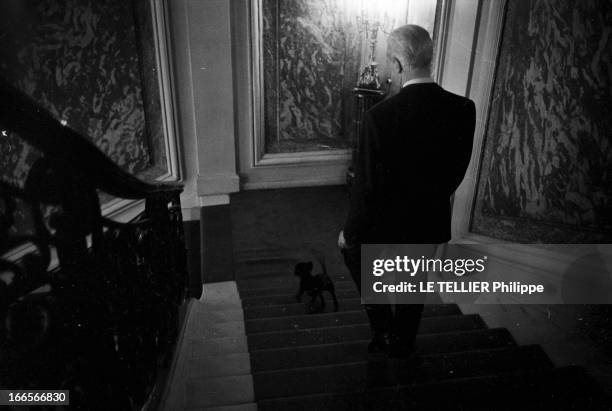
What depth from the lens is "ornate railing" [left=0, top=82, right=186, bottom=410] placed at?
3.18 feet

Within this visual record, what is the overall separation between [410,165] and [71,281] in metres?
1.24

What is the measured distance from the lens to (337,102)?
5.37 m

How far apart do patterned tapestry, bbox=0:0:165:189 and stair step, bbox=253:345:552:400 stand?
6.14ft

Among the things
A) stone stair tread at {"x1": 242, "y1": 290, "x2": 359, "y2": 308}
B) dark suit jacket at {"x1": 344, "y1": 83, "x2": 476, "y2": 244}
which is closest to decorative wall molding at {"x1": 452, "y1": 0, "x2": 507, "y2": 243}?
stone stair tread at {"x1": 242, "y1": 290, "x2": 359, "y2": 308}

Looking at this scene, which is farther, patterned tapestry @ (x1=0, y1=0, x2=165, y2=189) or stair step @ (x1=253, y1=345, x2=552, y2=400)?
patterned tapestry @ (x1=0, y1=0, x2=165, y2=189)

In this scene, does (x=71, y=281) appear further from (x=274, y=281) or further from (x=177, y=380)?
(x=274, y=281)

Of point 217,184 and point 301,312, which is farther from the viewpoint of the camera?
point 217,184

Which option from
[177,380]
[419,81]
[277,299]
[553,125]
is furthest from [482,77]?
[177,380]

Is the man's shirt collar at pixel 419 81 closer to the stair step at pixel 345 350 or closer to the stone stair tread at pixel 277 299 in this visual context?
the stair step at pixel 345 350

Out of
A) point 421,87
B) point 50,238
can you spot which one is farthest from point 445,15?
point 50,238

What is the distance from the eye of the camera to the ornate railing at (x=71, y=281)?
3.18ft

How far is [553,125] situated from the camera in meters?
2.69

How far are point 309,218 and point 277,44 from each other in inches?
74.9

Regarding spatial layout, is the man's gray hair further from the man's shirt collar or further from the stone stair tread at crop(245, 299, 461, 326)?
the stone stair tread at crop(245, 299, 461, 326)
